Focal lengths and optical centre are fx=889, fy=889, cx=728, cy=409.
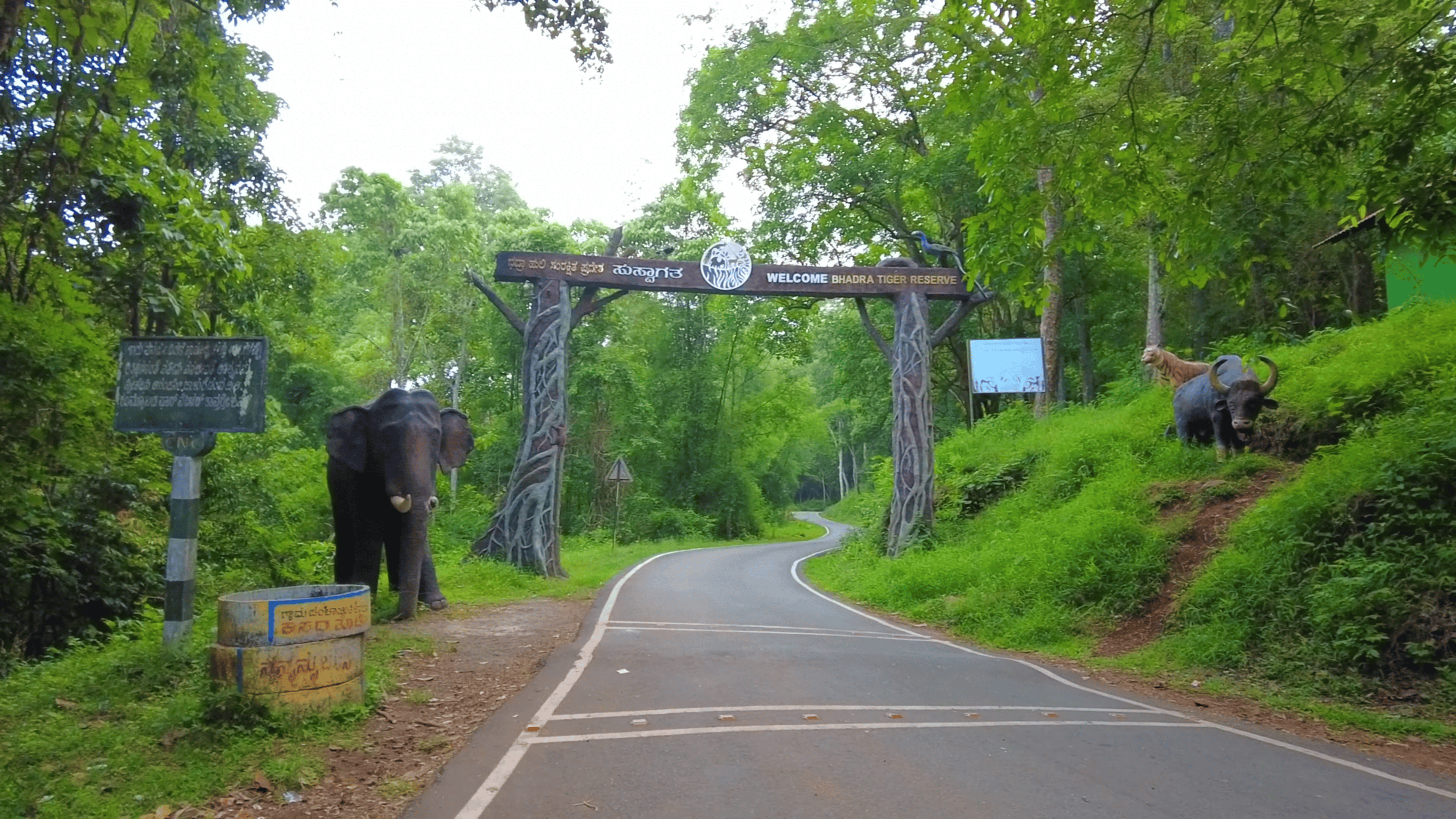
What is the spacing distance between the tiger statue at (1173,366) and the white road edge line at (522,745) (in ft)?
34.4

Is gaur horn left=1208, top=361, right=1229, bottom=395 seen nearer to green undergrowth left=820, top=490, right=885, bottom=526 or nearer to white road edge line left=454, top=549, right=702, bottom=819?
green undergrowth left=820, top=490, right=885, bottom=526

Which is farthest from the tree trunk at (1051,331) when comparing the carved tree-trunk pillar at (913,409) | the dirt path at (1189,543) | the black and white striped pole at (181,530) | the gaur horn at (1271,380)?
the black and white striped pole at (181,530)

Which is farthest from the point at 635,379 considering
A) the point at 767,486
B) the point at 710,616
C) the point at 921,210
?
the point at 710,616

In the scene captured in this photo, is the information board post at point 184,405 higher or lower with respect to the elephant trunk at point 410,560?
higher

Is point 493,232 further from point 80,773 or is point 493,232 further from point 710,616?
point 80,773

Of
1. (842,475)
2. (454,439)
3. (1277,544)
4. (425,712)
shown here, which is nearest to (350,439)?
(454,439)

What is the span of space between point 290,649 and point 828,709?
3.74 m

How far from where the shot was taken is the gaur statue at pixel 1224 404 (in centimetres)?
1232

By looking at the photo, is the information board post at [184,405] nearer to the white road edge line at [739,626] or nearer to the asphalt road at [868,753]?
the asphalt road at [868,753]

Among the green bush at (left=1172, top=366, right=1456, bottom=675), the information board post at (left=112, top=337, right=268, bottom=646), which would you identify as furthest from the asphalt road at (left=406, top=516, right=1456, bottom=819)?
the information board post at (left=112, top=337, right=268, bottom=646)

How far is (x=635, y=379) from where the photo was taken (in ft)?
121

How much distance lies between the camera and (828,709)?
262 inches

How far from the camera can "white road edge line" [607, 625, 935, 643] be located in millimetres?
10969

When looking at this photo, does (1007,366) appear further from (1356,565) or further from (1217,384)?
(1356,565)
